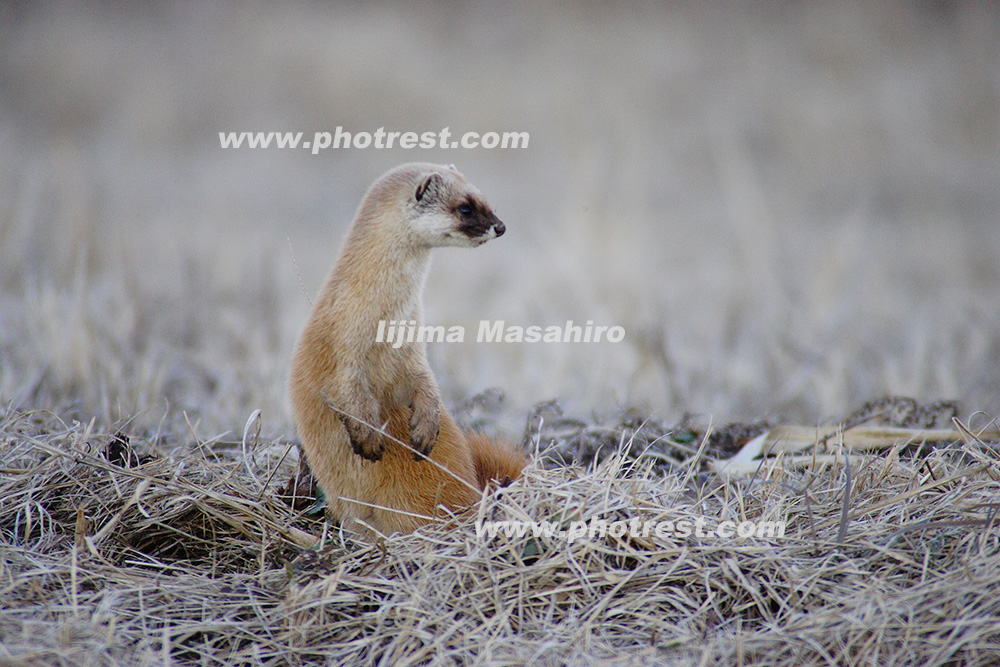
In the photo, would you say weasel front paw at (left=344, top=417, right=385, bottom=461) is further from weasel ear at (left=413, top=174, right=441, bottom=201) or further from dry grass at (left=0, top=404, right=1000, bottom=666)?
weasel ear at (left=413, top=174, right=441, bottom=201)

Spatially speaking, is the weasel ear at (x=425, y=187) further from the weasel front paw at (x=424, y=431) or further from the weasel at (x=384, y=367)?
the weasel front paw at (x=424, y=431)

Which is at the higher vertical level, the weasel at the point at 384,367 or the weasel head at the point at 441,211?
the weasel head at the point at 441,211

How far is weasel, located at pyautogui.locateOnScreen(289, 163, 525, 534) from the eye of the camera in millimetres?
2283

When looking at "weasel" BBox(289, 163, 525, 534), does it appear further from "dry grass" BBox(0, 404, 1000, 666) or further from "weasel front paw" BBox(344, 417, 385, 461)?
"dry grass" BBox(0, 404, 1000, 666)

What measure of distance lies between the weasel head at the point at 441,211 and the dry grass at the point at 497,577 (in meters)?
0.71

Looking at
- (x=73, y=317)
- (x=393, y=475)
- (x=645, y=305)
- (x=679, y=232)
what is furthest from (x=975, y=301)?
(x=73, y=317)


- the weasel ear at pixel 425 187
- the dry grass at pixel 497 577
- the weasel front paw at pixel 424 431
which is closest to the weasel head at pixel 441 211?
the weasel ear at pixel 425 187

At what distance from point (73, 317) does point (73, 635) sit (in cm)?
260

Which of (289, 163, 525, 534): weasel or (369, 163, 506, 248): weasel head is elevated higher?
(369, 163, 506, 248): weasel head

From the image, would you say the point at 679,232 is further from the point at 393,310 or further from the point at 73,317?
the point at 393,310

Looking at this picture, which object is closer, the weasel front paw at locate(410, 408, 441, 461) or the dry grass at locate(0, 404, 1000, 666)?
the dry grass at locate(0, 404, 1000, 666)

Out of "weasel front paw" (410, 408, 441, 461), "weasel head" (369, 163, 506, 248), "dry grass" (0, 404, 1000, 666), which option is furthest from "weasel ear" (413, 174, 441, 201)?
"dry grass" (0, 404, 1000, 666)

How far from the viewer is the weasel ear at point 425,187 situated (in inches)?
90.0

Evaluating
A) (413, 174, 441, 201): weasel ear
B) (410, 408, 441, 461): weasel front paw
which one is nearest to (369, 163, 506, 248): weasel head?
(413, 174, 441, 201): weasel ear
